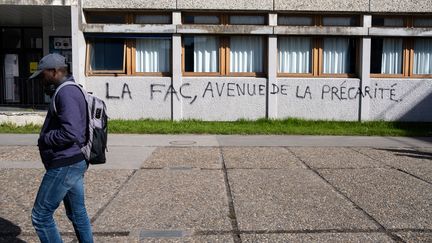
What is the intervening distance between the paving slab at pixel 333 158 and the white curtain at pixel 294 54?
5.75 meters

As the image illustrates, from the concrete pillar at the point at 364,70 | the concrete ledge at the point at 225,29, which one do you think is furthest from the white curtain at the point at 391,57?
the concrete ledge at the point at 225,29

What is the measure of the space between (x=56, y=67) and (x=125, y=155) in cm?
636

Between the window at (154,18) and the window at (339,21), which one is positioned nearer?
the window at (154,18)

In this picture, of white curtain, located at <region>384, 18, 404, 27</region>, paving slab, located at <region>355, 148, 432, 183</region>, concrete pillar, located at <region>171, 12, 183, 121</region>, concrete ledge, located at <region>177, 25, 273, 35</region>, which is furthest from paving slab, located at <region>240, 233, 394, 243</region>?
white curtain, located at <region>384, 18, 404, 27</region>

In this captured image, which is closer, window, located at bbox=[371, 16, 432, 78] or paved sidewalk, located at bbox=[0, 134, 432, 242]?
paved sidewalk, located at bbox=[0, 134, 432, 242]

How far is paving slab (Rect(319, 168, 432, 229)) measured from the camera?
539 cm

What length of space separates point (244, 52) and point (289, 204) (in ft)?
35.0

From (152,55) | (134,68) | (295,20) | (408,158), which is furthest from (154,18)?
(408,158)

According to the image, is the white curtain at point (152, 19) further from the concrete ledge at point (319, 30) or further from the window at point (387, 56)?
the window at point (387, 56)

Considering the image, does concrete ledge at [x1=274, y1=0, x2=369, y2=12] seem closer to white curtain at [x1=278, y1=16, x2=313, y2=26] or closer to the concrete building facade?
the concrete building facade

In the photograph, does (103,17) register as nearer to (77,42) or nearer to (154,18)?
(77,42)

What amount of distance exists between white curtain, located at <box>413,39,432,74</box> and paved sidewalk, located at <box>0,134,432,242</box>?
255 inches

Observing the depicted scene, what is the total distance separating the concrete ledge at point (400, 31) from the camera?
51.7 feet

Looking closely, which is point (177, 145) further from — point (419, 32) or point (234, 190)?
point (419, 32)
